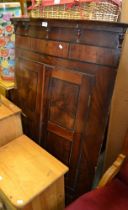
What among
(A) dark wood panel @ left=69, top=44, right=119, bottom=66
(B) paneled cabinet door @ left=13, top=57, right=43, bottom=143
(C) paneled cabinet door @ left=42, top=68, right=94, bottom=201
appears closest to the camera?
(A) dark wood panel @ left=69, top=44, right=119, bottom=66

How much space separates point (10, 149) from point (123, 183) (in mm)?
732

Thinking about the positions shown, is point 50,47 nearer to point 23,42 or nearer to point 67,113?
point 23,42

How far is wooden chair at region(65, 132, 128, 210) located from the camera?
0.96 meters

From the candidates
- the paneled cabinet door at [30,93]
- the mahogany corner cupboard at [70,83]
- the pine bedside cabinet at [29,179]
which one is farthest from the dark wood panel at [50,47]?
the pine bedside cabinet at [29,179]

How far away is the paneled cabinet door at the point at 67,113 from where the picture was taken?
3.59 feet

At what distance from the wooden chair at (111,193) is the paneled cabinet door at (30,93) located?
0.62 meters

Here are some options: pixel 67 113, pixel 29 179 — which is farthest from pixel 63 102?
pixel 29 179

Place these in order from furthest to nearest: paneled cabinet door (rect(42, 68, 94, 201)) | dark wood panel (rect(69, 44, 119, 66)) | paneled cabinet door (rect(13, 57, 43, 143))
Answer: paneled cabinet door (rect(13, 57, 43, 143))
paneled cabinet door (rect(42, 68, 94, 201))
dark wood panel (rect(69, 44, 119, 66))

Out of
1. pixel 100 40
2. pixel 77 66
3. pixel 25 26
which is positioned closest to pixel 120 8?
pixel 100 40

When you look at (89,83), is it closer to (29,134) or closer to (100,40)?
(100,40)

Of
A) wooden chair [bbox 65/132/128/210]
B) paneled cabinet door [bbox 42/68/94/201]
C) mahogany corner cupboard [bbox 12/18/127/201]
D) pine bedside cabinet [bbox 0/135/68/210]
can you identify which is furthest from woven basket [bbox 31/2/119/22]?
pine bedside cabinet [bbox 0/135/68/210]

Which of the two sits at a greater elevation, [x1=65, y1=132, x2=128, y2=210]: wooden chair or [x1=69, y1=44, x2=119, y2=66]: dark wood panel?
[x1=69, y1=44, x2=119, y2=66]: dark wood panel

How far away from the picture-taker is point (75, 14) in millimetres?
1062

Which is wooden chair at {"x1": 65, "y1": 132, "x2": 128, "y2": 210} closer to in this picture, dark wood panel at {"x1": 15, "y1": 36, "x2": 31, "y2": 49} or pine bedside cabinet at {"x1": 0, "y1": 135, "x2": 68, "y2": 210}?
pine bedside cabinet at {"x1": 0, "y1": 135, "x2": 68, "y2": 210}
